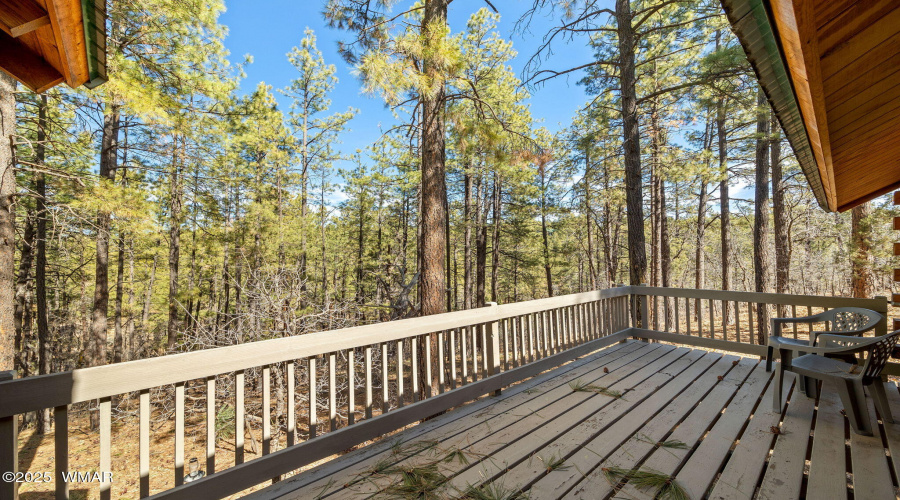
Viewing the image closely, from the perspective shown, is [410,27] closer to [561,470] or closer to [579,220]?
[561,470]

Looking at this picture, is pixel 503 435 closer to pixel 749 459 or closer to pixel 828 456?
pixel 749 459

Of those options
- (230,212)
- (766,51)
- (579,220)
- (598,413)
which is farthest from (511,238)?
(766,51)

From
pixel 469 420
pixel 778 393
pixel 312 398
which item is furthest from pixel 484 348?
pixel 778 393

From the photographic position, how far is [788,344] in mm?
2750

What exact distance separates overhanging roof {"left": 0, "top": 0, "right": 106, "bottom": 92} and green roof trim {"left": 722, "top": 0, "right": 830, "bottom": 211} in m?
1.77

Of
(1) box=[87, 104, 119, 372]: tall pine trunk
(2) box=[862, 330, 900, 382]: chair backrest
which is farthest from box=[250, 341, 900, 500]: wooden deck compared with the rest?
(1) box=[87, 104, 119, 372]: tall pine trunk

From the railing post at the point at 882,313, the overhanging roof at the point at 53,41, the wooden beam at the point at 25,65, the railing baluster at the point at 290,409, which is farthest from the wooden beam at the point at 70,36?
the railing post at the point at 882,313

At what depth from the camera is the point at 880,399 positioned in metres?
2.25

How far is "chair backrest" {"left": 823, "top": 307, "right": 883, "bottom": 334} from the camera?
9.75 feet

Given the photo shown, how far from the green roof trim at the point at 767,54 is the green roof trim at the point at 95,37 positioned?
174 cm

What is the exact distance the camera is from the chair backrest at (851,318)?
297 cm

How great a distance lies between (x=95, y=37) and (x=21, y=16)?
0.64 ft

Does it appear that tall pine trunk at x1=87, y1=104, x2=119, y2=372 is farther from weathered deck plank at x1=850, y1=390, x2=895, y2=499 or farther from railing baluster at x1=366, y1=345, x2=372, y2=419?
weathered deck plank at x1=850, y1=390, x2=895, y2=499

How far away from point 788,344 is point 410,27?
5593 millimetres
